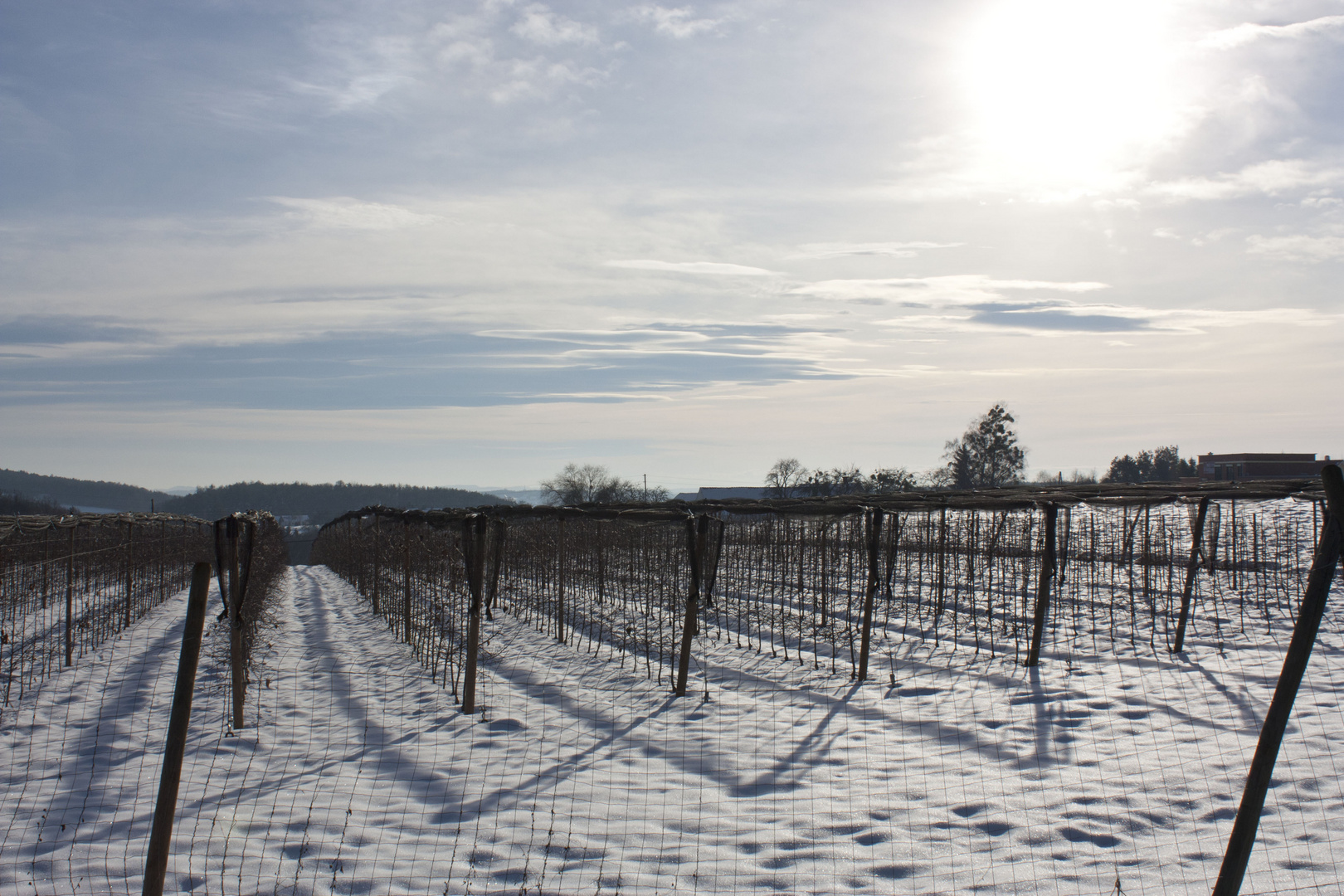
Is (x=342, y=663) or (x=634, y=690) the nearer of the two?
(x=634, y=690)

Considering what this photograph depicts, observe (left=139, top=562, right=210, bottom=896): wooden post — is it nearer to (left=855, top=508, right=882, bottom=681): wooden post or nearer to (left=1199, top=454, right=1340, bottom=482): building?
(left=855, top=508, right=882, bottom=681): wooden post

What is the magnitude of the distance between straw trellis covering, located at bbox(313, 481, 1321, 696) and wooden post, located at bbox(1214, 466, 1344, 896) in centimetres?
531

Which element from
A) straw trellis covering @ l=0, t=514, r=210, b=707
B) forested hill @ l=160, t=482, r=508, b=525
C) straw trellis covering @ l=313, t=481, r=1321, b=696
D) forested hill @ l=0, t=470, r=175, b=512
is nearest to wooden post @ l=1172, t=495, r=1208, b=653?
straw trellis covering @ l=313, t=481, r=1321, b=696

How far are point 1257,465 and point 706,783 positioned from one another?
184 ft

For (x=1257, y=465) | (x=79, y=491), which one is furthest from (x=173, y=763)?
(x=79, y=491)

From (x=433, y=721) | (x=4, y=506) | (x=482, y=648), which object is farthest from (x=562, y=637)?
(x=4, y=506)

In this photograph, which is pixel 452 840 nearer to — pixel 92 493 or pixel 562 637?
pixel 562 637

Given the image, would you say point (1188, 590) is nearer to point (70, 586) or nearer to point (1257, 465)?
point (70, 586)

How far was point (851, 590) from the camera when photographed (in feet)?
44.8

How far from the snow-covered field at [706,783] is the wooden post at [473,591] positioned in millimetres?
284

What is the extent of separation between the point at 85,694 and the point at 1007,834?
9200 mm

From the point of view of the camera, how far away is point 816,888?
12.7 ft

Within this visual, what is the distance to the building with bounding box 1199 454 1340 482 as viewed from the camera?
152ft

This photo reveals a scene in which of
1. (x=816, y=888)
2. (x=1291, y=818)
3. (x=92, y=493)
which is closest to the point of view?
(x=816, y=888)
